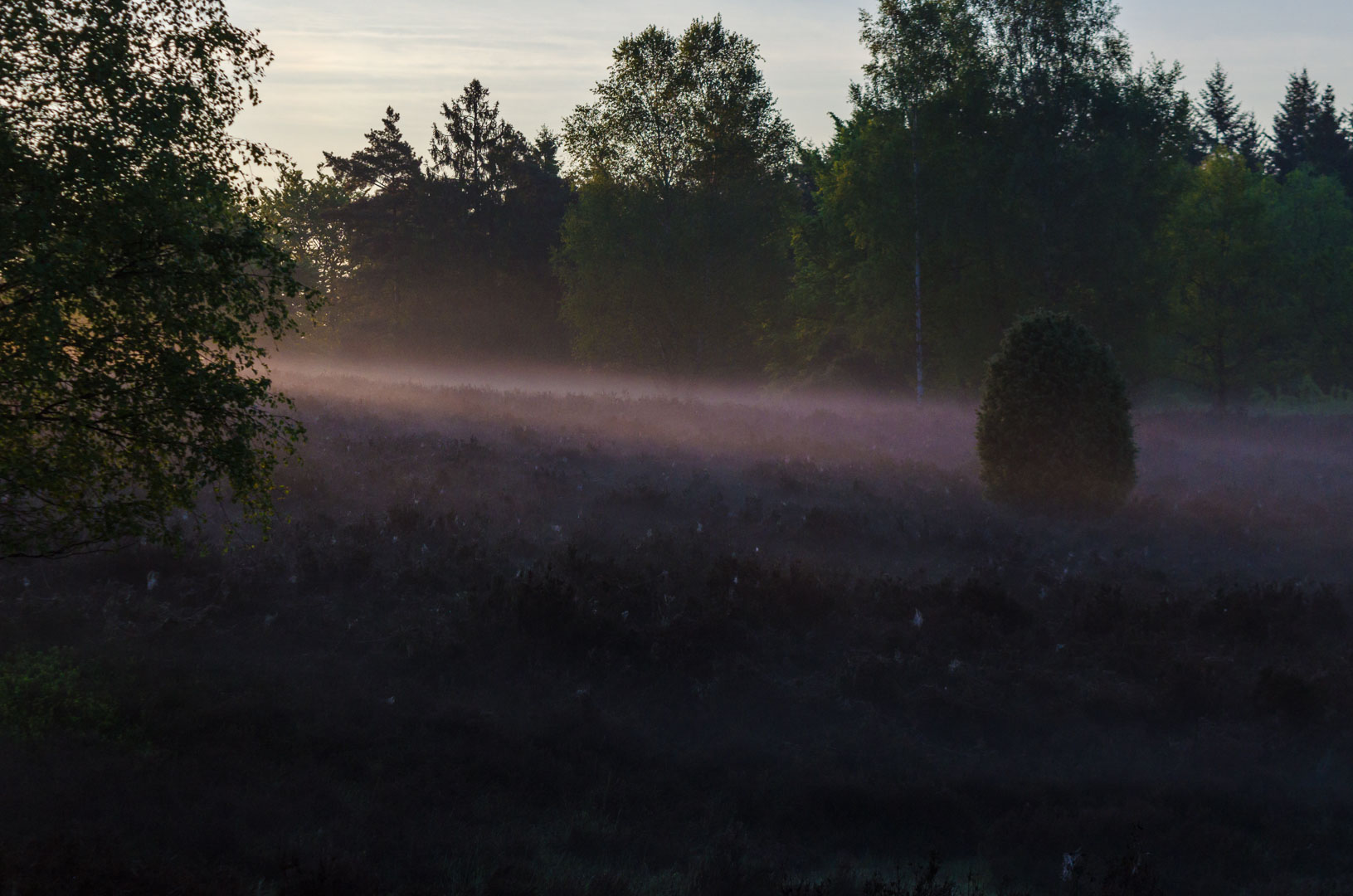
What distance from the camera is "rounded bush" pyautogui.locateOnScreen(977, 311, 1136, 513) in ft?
60.2

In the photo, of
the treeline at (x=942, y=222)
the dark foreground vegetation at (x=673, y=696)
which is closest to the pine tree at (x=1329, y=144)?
the treeline at (x=942, y=222)

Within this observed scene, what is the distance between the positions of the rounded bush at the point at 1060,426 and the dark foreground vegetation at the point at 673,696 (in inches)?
27.5

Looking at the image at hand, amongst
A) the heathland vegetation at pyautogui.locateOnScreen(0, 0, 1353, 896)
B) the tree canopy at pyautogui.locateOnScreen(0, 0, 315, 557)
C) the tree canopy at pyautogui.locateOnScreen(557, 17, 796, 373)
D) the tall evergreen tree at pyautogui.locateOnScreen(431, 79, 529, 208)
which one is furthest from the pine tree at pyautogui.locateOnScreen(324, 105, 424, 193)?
the tree canopy at pyautogui.locateOnScreen(0, 0, 315, 557)

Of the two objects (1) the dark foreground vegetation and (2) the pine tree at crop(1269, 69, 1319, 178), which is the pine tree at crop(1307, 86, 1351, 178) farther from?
(1) the dark foreground vegetation

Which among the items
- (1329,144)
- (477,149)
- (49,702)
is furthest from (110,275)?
(1329,144)

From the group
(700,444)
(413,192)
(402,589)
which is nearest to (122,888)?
(402,589)

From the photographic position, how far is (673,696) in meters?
12.1

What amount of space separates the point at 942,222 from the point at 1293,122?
6374 cm

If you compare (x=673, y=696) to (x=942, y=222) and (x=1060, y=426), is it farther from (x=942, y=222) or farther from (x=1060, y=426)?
(x=942, y=222)

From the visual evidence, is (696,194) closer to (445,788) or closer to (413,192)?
(413,192)

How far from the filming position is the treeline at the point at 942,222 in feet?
109

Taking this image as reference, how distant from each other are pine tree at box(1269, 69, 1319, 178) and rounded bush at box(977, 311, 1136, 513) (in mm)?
73833

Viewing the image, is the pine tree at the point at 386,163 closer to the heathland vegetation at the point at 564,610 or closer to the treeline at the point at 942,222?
the treeline at the point at 942,222

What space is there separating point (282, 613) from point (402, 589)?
1.59 metres
